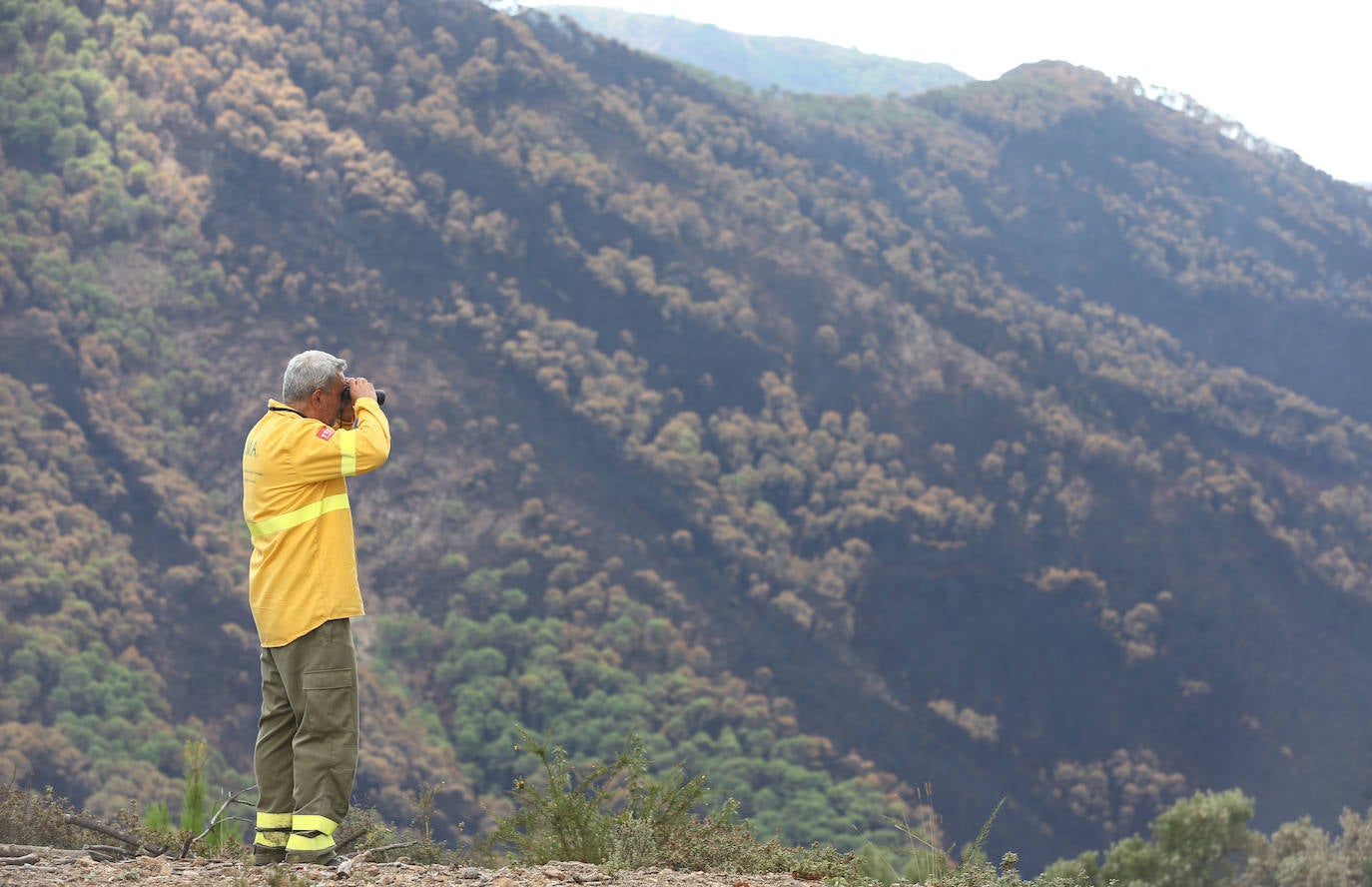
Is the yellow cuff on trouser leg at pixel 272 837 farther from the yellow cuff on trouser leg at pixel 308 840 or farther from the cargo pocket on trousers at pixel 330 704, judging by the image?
the cargo pocket on trousers at pixel 330 704

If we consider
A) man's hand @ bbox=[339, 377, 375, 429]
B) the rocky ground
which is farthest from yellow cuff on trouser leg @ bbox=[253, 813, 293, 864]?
man's hand @ bbox=[339, 377, 375, 429]

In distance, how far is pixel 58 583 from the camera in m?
20.8

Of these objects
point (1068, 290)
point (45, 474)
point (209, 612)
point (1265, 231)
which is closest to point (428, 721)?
point (209, 612)

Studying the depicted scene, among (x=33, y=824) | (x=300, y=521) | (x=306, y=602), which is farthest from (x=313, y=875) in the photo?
(x=33, y=824)

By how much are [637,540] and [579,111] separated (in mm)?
A: 14346

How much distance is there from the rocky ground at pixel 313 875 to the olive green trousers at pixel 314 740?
0.13 m

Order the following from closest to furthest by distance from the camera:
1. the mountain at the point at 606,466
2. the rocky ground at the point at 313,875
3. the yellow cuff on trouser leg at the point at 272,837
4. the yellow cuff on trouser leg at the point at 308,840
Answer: the rocky ground at the point at 313,875 < the yellow cuff on trouser leg at the point at 308,840 < the yellow cuff on trouser leg at the point at 272,837 < the mountain at the point at 606,466

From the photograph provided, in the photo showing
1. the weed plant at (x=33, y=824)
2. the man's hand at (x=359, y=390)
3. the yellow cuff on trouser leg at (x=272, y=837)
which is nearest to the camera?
the yellow cuff on trouser leg at (x=272, y=837)

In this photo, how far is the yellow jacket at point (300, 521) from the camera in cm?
424

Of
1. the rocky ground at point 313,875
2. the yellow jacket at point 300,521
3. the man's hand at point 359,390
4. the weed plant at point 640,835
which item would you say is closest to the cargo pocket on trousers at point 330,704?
the yellow jacket at point 300,521

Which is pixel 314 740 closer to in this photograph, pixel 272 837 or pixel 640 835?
pixel 272 837

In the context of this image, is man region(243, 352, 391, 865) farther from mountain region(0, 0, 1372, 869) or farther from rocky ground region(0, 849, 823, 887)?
mountain region(0, 0, 1372, 869)

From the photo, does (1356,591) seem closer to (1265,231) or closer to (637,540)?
(637,540)

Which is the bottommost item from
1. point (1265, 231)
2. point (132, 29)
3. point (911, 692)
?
point (911, 692)
